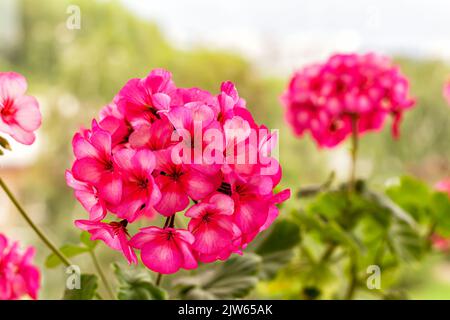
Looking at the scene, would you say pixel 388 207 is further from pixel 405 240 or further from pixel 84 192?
pixel 84 192

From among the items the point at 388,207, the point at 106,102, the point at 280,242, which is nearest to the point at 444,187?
the point at 388,207

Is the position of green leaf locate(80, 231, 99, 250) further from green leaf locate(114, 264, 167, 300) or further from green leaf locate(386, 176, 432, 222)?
green leaf locate(386, 176, 432, 222)

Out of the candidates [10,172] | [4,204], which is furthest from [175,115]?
[10,172]

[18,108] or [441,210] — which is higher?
[18,108]

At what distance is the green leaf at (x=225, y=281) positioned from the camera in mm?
538

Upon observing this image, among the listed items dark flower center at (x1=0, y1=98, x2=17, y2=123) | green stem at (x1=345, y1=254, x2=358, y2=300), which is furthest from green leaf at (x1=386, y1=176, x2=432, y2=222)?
dark flower center at (x1=0, y1=98, x2=17, y2=123)

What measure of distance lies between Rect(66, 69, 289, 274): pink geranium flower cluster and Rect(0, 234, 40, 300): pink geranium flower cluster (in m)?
0.17

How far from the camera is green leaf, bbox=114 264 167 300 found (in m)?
0.49

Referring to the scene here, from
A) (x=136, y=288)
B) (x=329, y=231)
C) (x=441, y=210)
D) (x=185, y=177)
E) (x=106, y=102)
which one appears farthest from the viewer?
(x=106, y=102)

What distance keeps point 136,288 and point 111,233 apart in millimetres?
138

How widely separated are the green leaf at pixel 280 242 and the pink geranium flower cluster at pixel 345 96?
115 mm

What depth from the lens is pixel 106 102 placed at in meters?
3.24

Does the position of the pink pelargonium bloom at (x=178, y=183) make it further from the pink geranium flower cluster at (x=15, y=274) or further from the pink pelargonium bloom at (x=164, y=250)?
the pink geranium flower cluster at (x=15, y=274)
